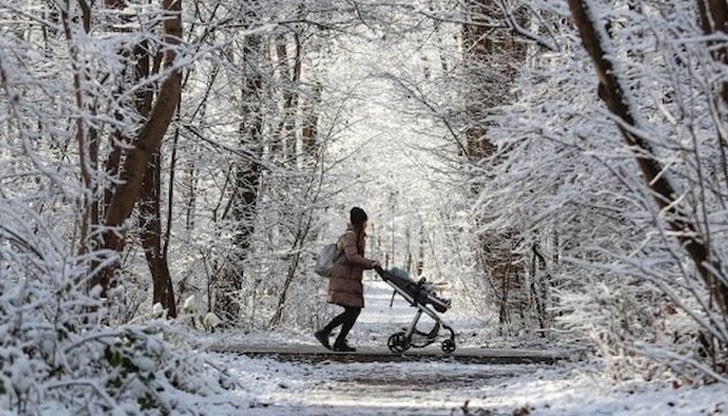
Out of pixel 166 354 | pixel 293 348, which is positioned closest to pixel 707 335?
pixel 166 354

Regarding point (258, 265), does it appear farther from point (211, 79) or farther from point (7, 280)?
point (7, 280)

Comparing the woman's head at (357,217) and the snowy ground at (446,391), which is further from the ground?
the woman's head at (357,217)

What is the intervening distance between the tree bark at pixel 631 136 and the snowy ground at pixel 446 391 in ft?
2.95

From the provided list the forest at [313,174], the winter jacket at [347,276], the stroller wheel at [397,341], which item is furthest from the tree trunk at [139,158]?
the stroller wheel at [397,341]

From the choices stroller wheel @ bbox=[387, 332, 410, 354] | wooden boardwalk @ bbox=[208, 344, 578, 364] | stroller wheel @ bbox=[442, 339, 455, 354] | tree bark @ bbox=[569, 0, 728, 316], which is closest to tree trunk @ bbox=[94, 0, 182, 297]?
wooden boardwalk @ bbox=[208, 344, 578, 364]

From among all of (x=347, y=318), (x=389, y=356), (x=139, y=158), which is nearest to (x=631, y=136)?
(x=139, y=158)

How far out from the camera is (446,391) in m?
8.78

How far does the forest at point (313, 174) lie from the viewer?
5.95 m

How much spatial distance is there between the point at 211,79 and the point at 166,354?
9.07m

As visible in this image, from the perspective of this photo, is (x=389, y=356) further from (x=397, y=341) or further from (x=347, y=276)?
(x=347, y=276)

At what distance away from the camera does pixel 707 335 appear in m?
6.77

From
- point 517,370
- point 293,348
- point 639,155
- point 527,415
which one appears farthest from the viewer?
point 293,348

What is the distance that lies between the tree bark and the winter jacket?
19.2 ft

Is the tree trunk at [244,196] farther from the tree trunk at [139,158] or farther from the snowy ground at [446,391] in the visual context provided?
the tree trunk at [139,158]
